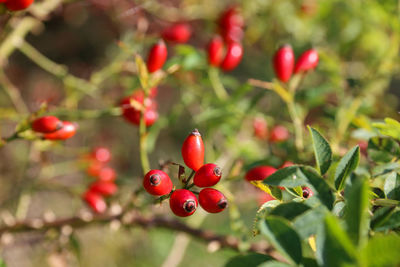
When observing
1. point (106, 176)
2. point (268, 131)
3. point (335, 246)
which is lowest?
point (106, 176)

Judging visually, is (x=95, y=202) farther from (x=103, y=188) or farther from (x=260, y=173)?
(x=260, y=173)

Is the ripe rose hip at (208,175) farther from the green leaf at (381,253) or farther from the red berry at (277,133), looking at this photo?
the red berry at (277,133)

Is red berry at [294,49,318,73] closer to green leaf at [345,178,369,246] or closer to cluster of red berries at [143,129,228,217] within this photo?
cluster of red berries at [143,129,228,217]

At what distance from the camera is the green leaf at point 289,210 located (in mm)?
649

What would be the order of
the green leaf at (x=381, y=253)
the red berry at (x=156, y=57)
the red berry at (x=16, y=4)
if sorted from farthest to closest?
the red berry at (x=156, y=57)
the red berry at (x=16, y=4)
the green leaf at (x=381, y=253)

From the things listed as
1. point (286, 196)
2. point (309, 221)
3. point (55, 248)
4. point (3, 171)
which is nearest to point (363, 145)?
point (286, 196)

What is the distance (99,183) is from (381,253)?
1318mm

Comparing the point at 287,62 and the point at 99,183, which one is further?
the point at 99,183

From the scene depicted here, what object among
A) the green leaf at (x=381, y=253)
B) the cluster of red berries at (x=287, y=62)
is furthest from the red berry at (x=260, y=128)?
the green leaf at (x=381, y=253)

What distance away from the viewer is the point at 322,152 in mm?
771

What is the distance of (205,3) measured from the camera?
261cm

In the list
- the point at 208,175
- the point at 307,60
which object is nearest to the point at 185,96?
the point at 307,60

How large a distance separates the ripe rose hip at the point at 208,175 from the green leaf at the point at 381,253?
354mm

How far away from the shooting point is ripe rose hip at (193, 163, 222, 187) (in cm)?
77
